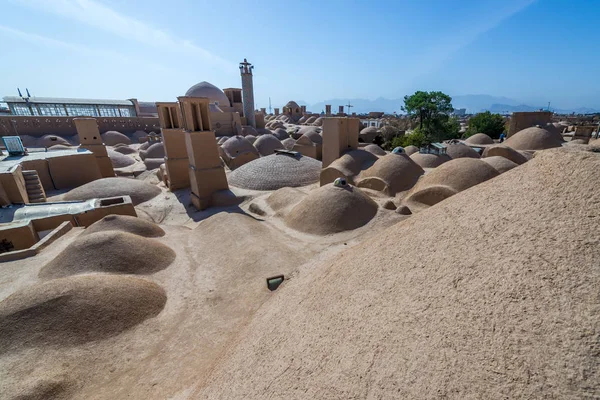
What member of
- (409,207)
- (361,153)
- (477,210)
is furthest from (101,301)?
A: (361,153)

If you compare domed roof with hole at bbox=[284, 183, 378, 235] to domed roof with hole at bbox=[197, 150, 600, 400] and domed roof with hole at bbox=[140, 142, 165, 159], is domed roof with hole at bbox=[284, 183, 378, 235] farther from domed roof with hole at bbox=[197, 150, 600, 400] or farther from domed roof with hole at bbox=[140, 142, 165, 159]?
domed roof with hole at bbox=[140, 142, 165, 159]

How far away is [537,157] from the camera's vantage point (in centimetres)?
407

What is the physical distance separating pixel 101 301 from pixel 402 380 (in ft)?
24.4

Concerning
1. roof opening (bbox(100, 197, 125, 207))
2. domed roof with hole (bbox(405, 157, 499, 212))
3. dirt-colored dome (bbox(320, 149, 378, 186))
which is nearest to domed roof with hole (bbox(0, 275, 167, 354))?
roof opening (bbox(100, 197, 125, 207))

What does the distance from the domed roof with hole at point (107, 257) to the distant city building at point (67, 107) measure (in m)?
37.5

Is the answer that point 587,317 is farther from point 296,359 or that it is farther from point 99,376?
point 99,376

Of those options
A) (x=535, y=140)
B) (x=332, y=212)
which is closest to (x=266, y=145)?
(x=332, y=212)

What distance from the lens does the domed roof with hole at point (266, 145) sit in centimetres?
3027

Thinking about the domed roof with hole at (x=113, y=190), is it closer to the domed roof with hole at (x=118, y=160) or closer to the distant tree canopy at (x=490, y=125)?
the domed roof with hole at (x=118, y=160)

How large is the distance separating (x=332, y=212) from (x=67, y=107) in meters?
45.1

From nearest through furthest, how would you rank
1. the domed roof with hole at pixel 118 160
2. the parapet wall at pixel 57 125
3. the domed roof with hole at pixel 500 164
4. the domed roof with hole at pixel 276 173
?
the domed roof with hole at pixel 500 164
the domed roof with hole at pixel 276 173
the domed roof with hole at pixel 118 160
the parapet wall at pixel 57 125

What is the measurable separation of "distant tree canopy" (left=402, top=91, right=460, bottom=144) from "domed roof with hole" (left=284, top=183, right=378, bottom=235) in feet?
71.3

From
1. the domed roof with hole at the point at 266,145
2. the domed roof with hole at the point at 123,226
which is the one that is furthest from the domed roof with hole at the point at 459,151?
the domed roof with hole at the point at 123,226

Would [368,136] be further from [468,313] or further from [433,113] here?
[468,313]
